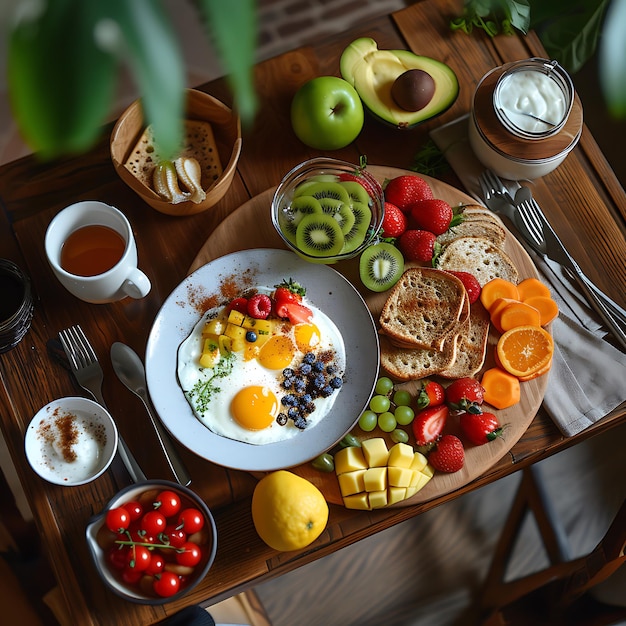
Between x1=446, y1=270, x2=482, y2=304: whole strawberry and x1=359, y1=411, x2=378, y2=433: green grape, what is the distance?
1.41 feet

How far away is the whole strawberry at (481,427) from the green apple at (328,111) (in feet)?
2.79

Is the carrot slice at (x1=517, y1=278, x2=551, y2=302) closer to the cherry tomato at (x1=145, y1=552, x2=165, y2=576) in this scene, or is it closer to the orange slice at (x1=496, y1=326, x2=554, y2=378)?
the orange slice at (x1=496, y1=326, x2=554, y2=378)

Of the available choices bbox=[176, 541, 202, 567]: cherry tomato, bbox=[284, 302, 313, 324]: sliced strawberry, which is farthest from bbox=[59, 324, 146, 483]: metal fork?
bbox=[284, 302, 313, 324]: sliced strawberry

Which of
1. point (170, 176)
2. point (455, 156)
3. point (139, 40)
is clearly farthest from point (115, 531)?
point (139, 40)

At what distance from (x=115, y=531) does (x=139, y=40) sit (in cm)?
149

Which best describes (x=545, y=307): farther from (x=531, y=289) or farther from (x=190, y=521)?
(x=190, y=521)

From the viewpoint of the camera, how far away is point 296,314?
5.85 feet

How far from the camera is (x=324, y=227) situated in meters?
1.81

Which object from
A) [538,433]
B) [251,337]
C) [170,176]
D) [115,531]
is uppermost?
[170,176]

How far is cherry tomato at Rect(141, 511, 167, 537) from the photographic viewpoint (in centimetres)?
157

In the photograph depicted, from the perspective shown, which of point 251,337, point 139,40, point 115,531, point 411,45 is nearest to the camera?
point 139,40

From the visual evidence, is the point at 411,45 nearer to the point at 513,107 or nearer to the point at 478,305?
the point at 513,107

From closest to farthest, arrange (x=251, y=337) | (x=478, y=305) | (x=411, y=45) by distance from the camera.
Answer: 1. (x=251, y=337)
2. (x=478, y=305)
3. (x=411, y=45)

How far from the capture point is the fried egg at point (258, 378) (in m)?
1.71
